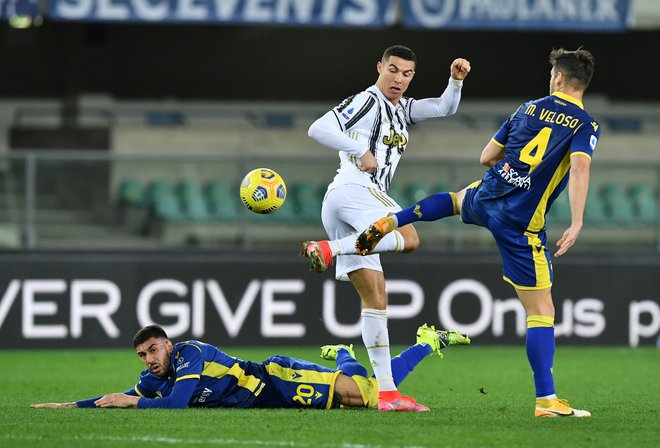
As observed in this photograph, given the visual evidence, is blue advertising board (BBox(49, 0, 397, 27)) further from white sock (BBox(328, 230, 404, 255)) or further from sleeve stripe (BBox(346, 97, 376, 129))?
white sock (BBox(328, 230, 404, 255))

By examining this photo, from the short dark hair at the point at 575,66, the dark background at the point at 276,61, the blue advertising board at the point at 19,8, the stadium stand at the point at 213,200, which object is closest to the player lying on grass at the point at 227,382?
the short dark hair at the point at 575,66

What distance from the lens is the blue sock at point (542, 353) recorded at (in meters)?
7.38

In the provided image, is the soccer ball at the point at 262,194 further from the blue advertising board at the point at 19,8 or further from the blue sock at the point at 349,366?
the blue advertising board at the point at 19,8

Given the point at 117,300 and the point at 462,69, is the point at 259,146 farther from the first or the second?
the point at 462,69

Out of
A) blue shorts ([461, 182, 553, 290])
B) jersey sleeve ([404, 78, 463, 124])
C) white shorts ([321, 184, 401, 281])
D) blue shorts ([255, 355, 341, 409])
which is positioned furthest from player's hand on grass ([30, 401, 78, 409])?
jersey sleeve ([404, 78, 463, 124])

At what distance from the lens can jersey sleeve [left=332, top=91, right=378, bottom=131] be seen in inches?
324

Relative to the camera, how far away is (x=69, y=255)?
1329cm

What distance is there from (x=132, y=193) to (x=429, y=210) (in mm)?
6505

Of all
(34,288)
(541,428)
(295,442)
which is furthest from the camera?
(34,288)

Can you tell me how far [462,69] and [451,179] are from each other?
564cm

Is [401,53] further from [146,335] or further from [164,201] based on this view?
[164,201]

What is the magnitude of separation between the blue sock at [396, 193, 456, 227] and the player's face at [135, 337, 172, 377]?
1.56 meters

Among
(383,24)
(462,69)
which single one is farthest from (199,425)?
(383,24)

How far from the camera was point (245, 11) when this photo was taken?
16.2m
